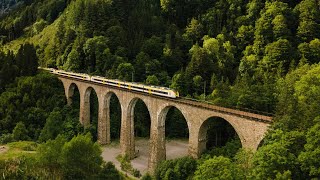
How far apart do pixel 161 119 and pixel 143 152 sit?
46.9 feet

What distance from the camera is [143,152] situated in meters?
65.8

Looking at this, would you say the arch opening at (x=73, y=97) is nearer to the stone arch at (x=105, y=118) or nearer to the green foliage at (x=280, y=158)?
the stone arch at (x=105, y=118)

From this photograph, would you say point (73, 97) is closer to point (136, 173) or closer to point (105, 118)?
point (105, 118)

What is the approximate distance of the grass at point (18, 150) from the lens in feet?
155

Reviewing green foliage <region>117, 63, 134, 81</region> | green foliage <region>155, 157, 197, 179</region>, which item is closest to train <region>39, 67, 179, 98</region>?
green foliage <region>117, 63, 134, 81</region>

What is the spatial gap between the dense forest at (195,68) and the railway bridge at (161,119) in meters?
2.06

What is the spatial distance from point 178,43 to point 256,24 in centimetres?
2024

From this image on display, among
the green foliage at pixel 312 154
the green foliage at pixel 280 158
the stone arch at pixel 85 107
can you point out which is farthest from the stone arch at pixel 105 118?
the green foliage at pixel 312 154

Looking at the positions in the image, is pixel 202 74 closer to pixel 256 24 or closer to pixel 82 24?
pixel 256 24

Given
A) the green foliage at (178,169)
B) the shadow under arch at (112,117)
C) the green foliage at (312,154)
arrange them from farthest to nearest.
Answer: the shadow under arch at (112,117), the green foliage at (178,169), the green foliage at (312,154)

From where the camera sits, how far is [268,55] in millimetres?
68375

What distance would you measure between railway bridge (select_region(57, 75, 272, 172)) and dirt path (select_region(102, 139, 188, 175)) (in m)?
2.04

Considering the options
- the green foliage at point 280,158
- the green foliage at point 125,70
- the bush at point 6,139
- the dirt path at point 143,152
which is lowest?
the dirt path at point 143,152

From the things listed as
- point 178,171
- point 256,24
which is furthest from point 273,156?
point 256,24
